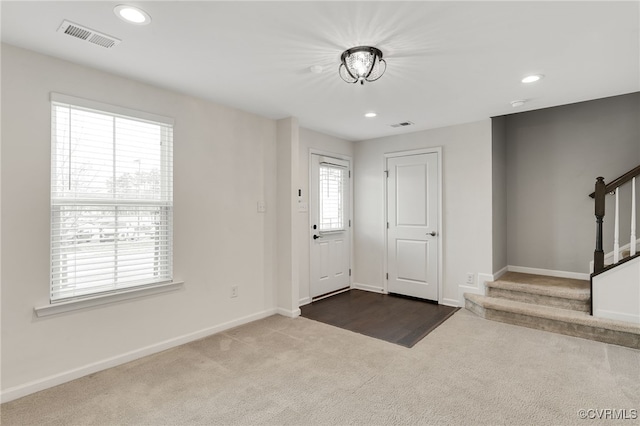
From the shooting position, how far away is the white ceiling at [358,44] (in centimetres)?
188

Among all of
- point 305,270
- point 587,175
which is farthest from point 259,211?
point 587,175

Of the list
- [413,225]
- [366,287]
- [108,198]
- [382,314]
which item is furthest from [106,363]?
[413,225]

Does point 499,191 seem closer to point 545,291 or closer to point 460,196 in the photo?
point 460,196

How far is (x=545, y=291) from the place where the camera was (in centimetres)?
378

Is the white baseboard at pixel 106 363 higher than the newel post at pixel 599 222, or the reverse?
the newel post at pixel 599 222

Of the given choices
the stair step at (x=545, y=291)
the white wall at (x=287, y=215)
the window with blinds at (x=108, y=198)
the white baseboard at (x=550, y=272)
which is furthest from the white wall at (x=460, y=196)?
the window with blinds at (x=108, y=198)

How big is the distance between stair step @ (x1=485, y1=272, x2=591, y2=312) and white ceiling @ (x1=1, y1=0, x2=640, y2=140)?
2.08m

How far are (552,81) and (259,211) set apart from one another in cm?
319

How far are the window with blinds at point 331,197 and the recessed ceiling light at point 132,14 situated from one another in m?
3.12

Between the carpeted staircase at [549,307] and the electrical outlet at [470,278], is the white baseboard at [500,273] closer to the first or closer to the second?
the carpeted staircase at [549,307]

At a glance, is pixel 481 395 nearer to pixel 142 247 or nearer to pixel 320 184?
pixel 142 247

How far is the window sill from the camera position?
2.42 m

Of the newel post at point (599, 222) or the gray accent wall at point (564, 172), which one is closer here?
the newel post at point (599, 222)

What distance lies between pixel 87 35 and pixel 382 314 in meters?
3.88
